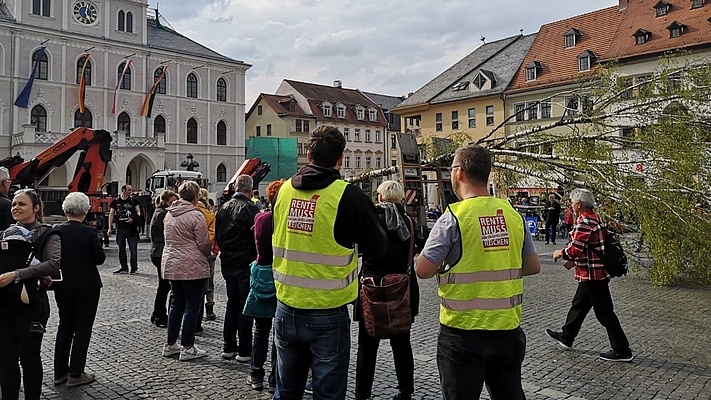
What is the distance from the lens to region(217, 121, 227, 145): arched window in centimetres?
5162

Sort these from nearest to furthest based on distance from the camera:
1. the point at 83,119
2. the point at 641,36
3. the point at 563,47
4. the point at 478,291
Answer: the point at 478,291
the point at 641,36
the point at 563,47
the point at 83,119

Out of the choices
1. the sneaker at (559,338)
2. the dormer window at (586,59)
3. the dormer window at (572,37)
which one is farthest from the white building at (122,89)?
the sneaker at (559,338)

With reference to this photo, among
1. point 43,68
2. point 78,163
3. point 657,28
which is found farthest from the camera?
point 43,68

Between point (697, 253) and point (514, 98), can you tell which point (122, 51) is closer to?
point (514, 98)

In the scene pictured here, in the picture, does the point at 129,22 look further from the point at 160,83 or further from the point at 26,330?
the point at 26,330

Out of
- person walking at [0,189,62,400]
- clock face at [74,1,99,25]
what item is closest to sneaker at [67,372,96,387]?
person walking at [0,189,62,400]

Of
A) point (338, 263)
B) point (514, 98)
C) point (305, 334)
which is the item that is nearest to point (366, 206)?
point (338, 263)

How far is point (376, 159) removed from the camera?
69.9 meters

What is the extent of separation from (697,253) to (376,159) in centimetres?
5971

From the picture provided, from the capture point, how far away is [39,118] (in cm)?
4234

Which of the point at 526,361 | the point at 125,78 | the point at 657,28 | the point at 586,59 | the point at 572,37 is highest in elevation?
the point at 572,37

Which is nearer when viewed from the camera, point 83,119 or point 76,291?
point 76,291

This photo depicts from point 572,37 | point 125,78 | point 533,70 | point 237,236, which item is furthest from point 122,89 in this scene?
point 237,236

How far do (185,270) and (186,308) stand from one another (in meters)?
0.44
